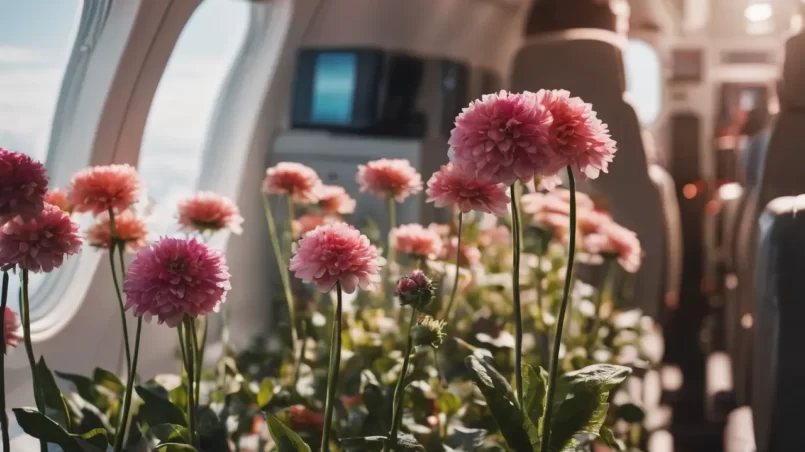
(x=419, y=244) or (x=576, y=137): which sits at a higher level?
(x=576, y=137)

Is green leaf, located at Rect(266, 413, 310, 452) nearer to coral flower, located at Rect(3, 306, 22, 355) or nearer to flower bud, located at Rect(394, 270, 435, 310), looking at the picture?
flower bud, located at Rect(394, 270, 435, 310)

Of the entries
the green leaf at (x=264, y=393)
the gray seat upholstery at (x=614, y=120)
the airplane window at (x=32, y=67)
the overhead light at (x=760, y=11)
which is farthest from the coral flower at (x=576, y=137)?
the overhead light at (x=760, y=11)

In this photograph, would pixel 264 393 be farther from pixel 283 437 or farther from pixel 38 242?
pixel 38 242

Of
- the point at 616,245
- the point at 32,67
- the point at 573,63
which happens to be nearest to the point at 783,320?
the point at 616,245

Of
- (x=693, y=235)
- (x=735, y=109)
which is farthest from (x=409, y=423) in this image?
(x=735, y=109)

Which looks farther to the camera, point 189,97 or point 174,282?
point 189,97

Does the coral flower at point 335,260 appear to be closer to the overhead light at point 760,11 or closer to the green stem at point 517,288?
the green stem at point 517,288

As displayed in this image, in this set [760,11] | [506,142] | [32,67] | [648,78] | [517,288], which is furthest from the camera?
[648,78]

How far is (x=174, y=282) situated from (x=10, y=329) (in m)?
0.28

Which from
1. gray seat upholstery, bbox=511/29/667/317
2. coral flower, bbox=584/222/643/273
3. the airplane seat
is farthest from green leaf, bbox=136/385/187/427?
gray seat upholstery, bbox=511/29/667/317

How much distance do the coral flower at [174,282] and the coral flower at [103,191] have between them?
18 cm

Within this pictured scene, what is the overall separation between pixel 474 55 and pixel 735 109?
328cm

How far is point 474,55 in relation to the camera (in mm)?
3387

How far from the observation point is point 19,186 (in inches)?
26.0
